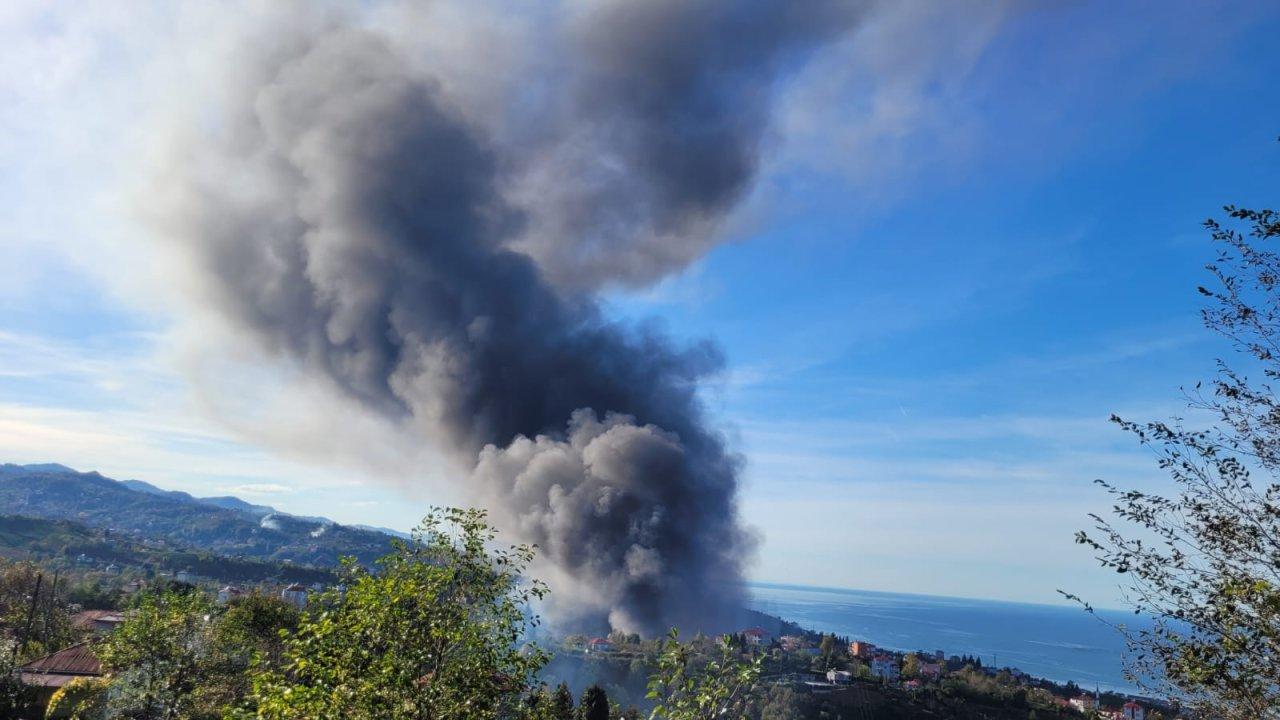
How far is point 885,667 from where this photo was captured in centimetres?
6756

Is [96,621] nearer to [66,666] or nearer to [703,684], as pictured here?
[66,666]

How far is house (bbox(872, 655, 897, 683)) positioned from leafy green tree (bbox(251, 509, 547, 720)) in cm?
5995

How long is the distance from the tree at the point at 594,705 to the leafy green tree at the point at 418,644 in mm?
21442

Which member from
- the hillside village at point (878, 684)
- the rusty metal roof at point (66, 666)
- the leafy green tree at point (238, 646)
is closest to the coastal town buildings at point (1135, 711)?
the hillside village at point (878, 684)

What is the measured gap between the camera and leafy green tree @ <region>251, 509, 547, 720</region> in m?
6.07

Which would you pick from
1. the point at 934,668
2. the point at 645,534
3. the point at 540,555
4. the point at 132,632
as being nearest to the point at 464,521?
the point at 132,632

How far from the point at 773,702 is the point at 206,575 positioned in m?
111

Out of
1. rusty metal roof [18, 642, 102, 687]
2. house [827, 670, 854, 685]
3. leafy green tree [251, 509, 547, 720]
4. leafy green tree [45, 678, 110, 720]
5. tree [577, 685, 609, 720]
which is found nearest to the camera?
leafy green tree [251, 509, 547, 720]

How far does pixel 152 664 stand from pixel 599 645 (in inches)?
1742

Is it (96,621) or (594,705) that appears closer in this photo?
(594,705)

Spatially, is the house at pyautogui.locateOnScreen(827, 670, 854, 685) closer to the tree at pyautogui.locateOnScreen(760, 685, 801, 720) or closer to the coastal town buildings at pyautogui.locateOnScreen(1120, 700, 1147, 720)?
the tree at pyautogui.locateOnScreen(760, 685, 801, 720)

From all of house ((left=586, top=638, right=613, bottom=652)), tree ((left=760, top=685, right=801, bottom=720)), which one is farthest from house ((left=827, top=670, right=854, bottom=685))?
house ((left=586, top=638, right=613, bottom=652))

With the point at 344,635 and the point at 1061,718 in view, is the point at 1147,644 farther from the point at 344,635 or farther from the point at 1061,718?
the point at 1061,718

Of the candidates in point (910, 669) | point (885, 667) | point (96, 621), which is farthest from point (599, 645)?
point (96, 621)
